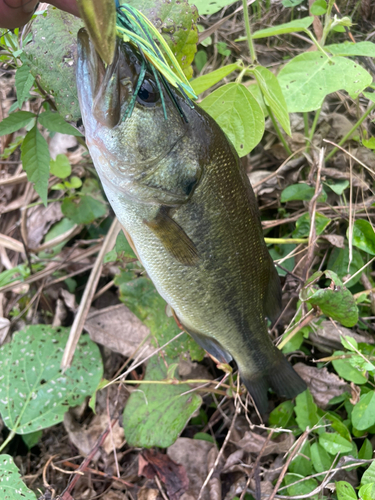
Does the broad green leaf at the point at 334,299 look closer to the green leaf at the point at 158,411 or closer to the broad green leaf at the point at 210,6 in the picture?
the green leaf at the point at 158,411

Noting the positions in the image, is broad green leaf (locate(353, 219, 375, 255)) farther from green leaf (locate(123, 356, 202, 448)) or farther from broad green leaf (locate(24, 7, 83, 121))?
broad green leaf (locate(24, 7, 83, 121))

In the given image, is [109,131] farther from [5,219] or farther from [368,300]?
[5,219]

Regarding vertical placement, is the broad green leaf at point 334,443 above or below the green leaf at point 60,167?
below

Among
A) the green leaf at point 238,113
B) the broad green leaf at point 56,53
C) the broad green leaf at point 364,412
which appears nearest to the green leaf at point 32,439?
the broad green leaf at point 364,412

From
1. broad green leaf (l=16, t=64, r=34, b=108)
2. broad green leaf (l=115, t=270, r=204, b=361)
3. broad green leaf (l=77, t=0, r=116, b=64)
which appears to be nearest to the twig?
broad green leaf (l=115, t=270, r=204, b=361)

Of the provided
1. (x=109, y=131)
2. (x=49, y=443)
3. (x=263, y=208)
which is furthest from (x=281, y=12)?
(x=49, y=443)
